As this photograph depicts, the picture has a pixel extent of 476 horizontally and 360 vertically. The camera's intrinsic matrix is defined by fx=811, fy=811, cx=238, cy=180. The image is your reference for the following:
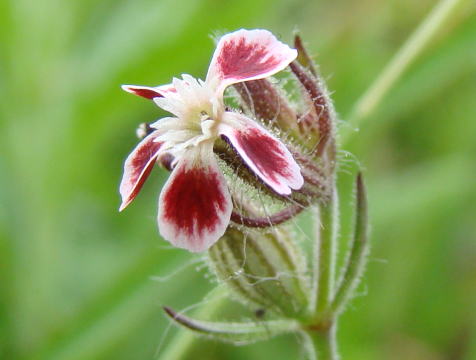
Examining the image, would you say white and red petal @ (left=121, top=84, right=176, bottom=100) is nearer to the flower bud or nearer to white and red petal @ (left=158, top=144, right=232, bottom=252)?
white and red petal @ (left=158, top=144, right=232, bottom=252)

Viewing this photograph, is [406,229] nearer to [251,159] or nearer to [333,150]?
[333,150]

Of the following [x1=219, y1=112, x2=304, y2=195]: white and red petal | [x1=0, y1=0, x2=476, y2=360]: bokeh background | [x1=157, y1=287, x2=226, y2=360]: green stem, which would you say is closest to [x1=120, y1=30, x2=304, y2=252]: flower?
[x1=219, y1=112, x2=304, y2=195]: white and red petal

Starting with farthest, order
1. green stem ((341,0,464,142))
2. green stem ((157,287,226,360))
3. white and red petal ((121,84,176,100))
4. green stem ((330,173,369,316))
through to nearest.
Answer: green stem ((341,0,464,142)) → green stem ((157,287,226,360)) → green stem ((330,173,369,316)) → white and red petal ((121,84,176,100))

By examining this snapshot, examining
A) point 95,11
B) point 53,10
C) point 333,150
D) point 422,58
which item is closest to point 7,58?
point 53,10

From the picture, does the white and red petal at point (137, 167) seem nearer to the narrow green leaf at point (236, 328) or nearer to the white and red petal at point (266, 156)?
the white and red petal at point (266, 156)

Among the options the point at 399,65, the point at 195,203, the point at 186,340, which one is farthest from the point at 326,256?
the point at 399,65

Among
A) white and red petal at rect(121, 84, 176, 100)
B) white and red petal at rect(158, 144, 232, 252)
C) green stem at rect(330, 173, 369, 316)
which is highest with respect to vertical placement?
white and red petal at rect(121, 84, 176, 100)
